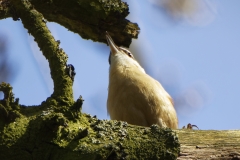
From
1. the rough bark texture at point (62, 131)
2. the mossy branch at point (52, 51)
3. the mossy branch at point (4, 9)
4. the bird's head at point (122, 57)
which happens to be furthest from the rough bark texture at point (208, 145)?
the bird's head at point (122, 57)

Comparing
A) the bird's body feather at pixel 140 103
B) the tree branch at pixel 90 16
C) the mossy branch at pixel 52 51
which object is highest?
the tree branch at pixel 90 16

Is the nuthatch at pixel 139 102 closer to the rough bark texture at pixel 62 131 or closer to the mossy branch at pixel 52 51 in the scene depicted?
the mossy branch at pixel 52 51

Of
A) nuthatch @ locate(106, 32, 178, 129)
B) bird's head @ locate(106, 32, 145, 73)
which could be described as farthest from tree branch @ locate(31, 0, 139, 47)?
bird's head @ locate(106, 32, 145, 73)

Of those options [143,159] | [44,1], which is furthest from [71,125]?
[44,1]

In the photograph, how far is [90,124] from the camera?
7.43ft

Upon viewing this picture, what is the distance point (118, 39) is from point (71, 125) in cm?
182

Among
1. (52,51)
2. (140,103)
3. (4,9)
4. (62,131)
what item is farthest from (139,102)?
(62,131)

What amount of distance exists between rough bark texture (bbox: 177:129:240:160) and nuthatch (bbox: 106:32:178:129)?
56.5 inches

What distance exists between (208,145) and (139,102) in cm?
164

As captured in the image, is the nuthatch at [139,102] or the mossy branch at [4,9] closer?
the mossy branch at [4,9]

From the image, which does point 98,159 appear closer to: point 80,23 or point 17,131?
point 17,131

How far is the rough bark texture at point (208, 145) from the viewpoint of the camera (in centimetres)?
230

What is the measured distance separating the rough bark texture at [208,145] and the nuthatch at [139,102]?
1.44 m

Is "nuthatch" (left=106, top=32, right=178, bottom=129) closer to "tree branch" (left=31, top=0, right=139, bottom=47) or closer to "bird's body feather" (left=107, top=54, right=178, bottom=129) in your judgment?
"bird's body feather" (left=107, top=54, right=178, bottom=129)
